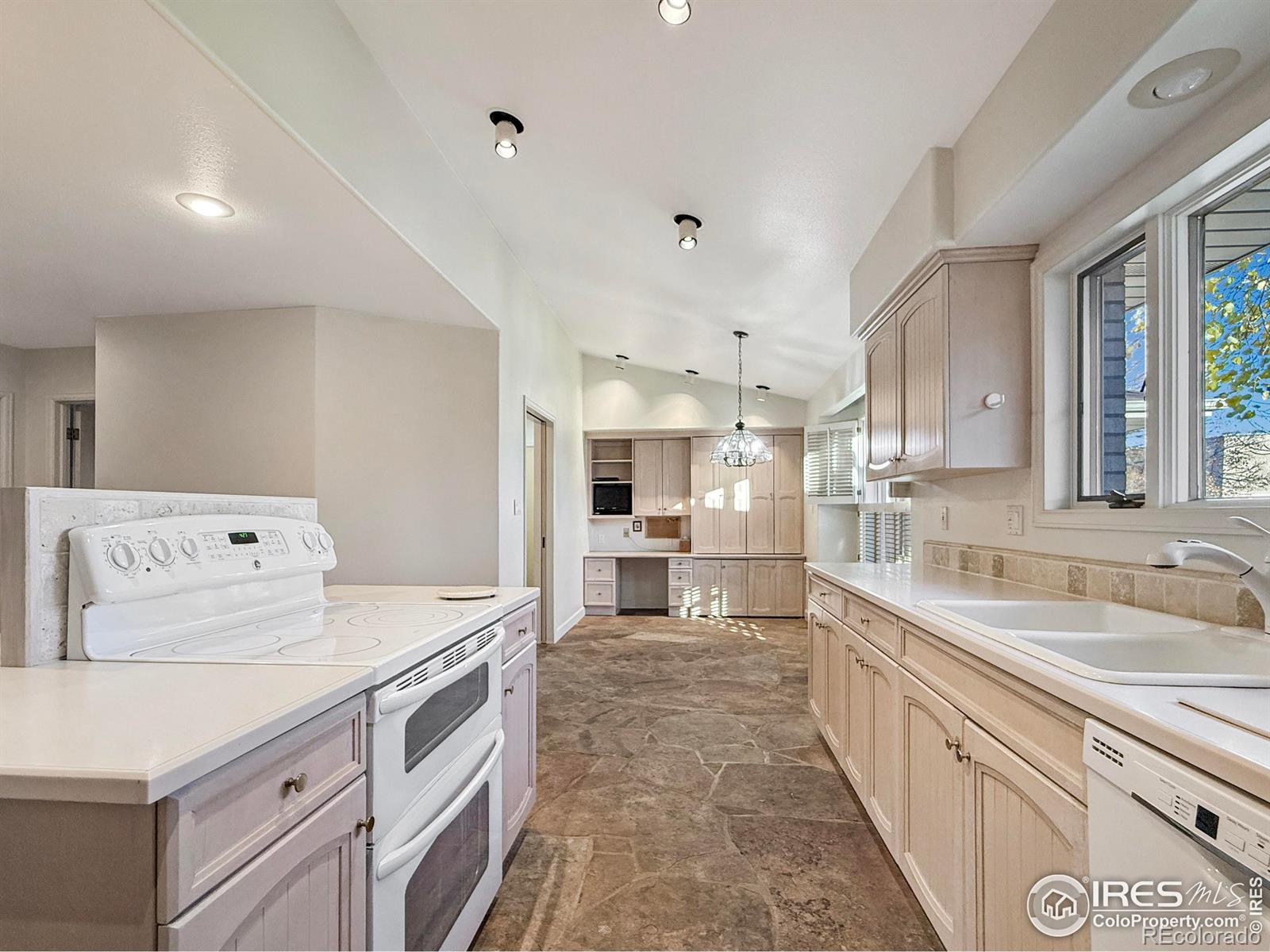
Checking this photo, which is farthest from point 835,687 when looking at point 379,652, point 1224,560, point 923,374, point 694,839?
point 379,652

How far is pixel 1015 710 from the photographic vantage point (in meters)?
1.20

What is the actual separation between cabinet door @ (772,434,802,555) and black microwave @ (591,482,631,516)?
1.77 meters

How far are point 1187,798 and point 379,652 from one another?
136cm

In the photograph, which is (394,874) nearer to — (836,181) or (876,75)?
(876,75)

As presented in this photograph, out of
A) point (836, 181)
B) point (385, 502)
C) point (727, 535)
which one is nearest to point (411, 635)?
point (385, 502)

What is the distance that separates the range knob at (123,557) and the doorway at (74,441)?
3.29m

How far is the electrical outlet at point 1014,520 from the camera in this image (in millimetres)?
2270

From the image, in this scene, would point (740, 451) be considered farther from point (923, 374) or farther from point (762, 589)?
point (923, 374)

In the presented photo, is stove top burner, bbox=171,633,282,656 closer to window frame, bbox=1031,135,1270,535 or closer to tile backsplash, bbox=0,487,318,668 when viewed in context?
tile backsplash, bbox=0,487,318,668

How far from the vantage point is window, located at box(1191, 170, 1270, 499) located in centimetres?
141

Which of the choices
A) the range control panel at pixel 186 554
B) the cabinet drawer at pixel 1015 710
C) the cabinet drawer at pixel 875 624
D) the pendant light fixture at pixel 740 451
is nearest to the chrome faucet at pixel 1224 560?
the cabinet drawer at pixel 1015 710

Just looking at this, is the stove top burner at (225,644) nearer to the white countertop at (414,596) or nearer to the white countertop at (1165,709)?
the white countertop at (414,596)

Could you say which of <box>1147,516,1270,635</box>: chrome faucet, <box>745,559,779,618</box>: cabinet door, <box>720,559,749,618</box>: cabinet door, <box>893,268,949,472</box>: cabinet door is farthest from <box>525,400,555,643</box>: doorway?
<box>1147,516,1270,635</box>: chrome faucet

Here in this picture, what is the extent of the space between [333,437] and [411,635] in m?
2.16
